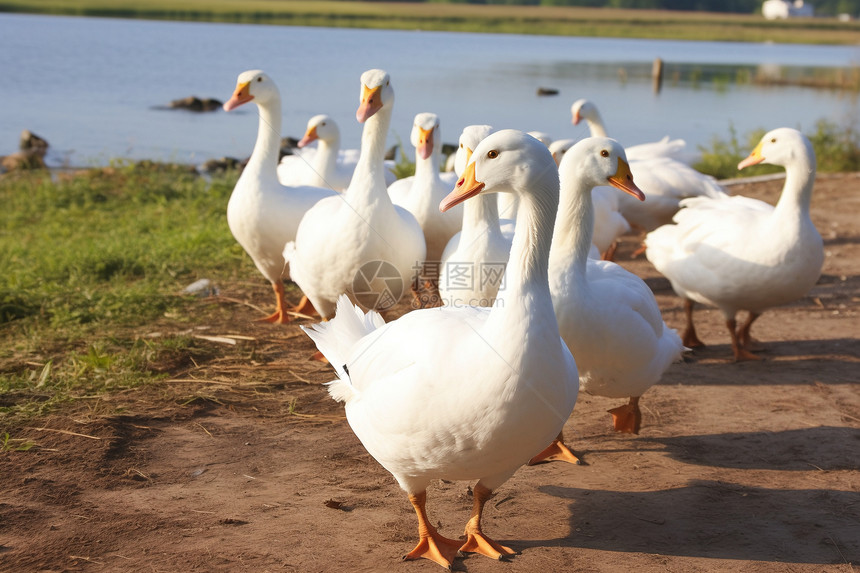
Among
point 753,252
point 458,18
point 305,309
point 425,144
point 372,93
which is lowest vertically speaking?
point 305,309

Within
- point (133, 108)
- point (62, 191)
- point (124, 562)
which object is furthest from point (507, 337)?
point (133, 108)

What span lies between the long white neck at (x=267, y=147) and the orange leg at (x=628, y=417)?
3371 mm

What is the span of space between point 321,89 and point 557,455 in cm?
1786

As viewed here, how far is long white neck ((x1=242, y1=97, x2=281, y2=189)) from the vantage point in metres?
6.55

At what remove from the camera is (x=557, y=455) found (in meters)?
4.41

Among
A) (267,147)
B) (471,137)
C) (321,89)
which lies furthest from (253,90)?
(321,89)

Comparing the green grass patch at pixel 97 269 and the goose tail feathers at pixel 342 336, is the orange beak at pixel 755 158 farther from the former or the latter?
the green grass patch at pixel 97 269

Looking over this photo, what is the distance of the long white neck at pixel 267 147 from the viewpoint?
655cm

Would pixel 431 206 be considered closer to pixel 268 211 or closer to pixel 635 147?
pixel 268 211

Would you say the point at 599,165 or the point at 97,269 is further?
the point at 97,269

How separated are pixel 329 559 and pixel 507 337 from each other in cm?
121

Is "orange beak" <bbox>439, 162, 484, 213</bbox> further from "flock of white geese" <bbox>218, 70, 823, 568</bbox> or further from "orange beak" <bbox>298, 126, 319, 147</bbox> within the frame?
"orange beak" <bbox>298, 126, 319, 147</bbox>

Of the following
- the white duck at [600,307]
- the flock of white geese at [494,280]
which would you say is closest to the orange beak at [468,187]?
the flock of white geese at [494,280]

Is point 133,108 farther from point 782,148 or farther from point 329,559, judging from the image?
point 329,559
